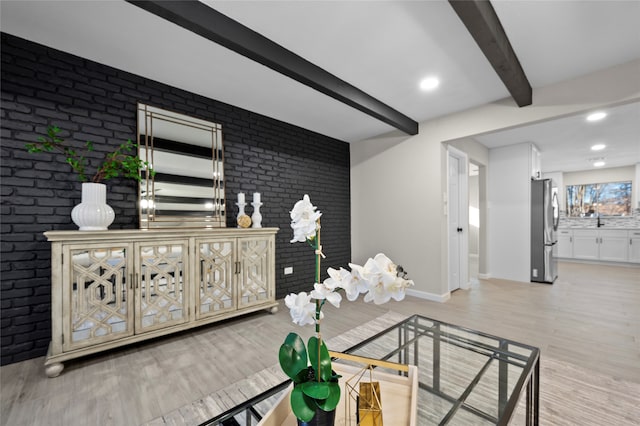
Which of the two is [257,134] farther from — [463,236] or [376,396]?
[463,236]

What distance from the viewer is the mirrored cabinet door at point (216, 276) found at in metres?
2.53

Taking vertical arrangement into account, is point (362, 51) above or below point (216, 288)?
above

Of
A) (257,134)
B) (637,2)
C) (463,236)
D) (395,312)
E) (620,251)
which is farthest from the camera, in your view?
(620,251)

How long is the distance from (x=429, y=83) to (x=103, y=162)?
10.3 feet

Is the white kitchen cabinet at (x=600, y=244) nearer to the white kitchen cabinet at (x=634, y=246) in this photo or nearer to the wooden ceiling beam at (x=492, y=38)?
the white kitchen cabinet at (x=634, y=246)

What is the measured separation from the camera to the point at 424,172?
12.3 feet

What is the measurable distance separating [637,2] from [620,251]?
6.68 meters

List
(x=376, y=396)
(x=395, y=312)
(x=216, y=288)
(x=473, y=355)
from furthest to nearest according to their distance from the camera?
(x=395, y=312), (x=216, y=288), (x=473, y=355), (x=376, y=396)

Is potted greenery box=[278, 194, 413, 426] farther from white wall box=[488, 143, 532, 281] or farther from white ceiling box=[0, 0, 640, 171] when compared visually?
white wall box=[488, 143, 532, 281]

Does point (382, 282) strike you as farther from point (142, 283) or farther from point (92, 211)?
point (92, 211)

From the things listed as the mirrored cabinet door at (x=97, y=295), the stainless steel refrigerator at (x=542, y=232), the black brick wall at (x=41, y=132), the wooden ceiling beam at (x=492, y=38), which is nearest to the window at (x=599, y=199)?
the stainless steel refrigerator at (x=542, y=232)

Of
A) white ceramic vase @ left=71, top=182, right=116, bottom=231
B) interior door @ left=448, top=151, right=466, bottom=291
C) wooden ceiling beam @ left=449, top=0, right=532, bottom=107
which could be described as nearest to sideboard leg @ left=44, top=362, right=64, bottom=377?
white ceramic vase @ left=71, top=182, right=116, bottom=231

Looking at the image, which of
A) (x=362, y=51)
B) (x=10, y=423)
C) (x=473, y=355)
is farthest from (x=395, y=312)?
(x=10, y=423)

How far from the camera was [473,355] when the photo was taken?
1325 millimetres
